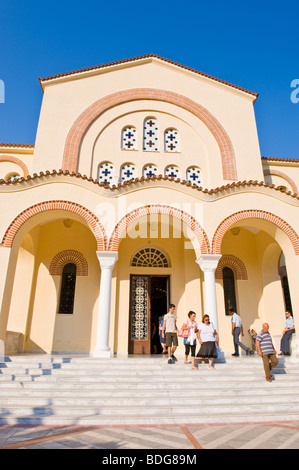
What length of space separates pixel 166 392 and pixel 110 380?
1.24 meters

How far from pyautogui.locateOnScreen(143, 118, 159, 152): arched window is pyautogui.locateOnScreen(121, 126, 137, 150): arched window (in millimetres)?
399

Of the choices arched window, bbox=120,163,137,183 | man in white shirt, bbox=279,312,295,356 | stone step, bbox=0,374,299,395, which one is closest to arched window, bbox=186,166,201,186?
arched window, bbox=120,163,137,183

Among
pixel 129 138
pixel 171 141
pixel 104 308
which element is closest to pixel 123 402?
pixel 104 308

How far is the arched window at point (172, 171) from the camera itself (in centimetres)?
1205

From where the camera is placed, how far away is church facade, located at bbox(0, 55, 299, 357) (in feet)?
30.3

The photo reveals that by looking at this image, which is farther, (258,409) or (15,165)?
(15,165)

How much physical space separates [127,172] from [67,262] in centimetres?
401

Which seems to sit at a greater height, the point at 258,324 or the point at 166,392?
the point at 258,324

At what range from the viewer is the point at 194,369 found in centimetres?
702

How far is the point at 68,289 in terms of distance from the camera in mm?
11195

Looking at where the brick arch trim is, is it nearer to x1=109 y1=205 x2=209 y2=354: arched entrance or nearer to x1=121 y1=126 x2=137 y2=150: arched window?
x1=121 y1=126 x2=137 y2=150: arched window

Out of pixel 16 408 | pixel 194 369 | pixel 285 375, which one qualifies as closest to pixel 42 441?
pixel 16 408

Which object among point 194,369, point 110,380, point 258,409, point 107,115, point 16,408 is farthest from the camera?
point 107,115

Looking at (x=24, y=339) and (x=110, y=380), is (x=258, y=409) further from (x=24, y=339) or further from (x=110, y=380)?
(x=24, y=339)
